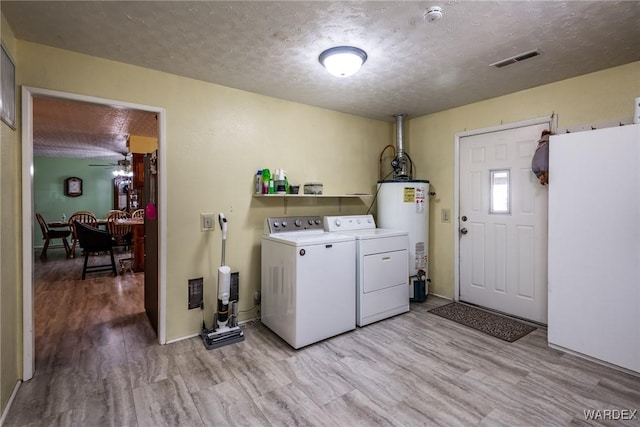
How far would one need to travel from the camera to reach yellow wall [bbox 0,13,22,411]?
69.4 inches

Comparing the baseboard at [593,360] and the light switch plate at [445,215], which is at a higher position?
the light switch plate at [445,215]

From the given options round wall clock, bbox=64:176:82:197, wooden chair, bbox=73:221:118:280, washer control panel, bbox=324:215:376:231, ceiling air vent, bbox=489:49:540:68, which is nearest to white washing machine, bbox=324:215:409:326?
washer control panel, bbox=324:215:376:231

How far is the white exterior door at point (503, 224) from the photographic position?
120 inches

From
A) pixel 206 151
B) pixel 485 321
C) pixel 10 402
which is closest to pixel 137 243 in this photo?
pixel 206 151

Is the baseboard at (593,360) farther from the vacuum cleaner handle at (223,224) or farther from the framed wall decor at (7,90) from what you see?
the framed wall decor at (7,90)

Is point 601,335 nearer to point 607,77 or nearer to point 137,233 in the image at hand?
point 607,77

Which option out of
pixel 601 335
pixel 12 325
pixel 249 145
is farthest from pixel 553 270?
pixel 12 325

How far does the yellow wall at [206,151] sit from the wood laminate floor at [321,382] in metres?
0.61

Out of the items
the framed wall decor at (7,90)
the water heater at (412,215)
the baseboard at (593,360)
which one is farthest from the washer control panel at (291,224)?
the baseboard at (593,360)

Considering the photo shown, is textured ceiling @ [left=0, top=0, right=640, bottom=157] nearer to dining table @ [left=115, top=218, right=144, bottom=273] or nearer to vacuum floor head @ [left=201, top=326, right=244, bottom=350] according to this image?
vacuum floor head @ [left=201, top=326, right=244, bottom=350]

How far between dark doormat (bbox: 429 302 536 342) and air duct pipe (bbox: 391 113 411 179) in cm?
164

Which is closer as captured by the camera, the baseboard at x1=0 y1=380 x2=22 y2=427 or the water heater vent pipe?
the baseboard at x1=0 y1=380 x2=22 y2=427

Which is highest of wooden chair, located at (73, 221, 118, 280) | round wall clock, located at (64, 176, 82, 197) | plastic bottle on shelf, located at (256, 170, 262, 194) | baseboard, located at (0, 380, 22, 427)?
round wall clock, located at (64, 176, 82, 197)

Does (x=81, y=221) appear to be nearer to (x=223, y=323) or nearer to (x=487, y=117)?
(x=223, y=323)
